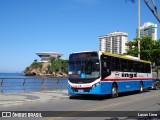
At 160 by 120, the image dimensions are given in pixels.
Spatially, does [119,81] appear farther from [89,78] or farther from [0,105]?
[0,105]

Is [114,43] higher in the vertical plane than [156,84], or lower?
higher

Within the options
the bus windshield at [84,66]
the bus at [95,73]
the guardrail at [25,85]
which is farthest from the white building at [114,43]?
the bus windshield at [84,66]

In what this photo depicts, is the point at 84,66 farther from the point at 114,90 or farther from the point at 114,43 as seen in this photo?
the point at 114,43

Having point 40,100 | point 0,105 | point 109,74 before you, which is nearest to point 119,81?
point 109,74

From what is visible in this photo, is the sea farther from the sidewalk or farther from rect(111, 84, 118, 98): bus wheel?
rect(111, 84, 118, 98): bus wheel

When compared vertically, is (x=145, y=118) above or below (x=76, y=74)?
below

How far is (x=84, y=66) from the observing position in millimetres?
21297

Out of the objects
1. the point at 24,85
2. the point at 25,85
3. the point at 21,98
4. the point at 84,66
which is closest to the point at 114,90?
the point at 84,66

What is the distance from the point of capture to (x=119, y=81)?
79.5ft

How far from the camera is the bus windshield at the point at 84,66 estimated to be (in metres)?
21.1

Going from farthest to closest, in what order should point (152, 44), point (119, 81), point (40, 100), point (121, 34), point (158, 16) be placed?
point (121, 34) → point (152, 44) → point (119, 81) → point (40, 100) → point (158, 16)

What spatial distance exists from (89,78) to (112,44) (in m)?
63.5

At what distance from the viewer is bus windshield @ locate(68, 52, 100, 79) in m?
21.1

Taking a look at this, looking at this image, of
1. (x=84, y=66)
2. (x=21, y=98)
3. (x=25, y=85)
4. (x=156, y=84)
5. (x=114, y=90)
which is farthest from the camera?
(x=156, y=84)
